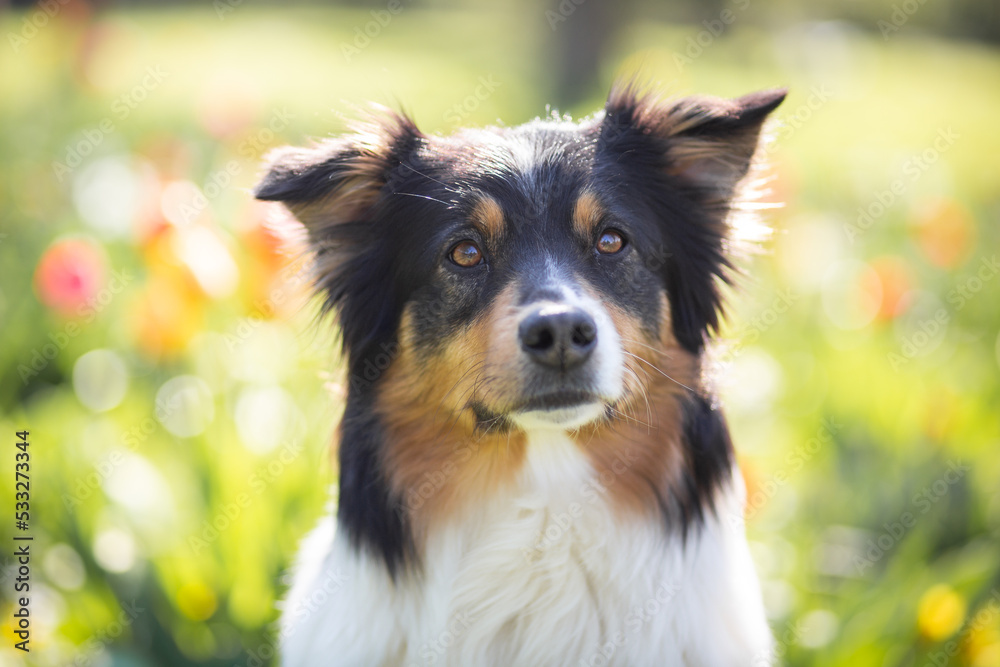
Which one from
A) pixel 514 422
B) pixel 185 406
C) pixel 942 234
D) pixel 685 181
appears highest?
pixel 942 234

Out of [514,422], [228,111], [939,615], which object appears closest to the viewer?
[514,422]

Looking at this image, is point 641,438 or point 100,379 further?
point 100,379

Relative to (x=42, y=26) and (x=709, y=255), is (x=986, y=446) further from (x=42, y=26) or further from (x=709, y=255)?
(x=42, y=26)

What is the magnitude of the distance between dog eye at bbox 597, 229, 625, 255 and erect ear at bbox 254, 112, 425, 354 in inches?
29.7

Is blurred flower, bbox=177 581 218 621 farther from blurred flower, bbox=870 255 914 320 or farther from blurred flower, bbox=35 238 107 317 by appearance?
blurred flower, bbox=870 255 914 320

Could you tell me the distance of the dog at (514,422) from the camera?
8.79 ft

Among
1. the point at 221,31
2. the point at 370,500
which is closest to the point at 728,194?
the point at 370,500

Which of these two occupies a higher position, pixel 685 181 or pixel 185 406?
pixel 685 181

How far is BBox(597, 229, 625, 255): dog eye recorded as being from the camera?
2.79 meters

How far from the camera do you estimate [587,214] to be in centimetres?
275

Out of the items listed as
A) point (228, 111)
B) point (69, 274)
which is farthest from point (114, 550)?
point (228, 111)

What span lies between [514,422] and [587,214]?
0.75m

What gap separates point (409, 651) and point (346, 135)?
183 centimetres

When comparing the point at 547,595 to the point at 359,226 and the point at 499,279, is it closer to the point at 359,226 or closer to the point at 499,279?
the point at 499,279
